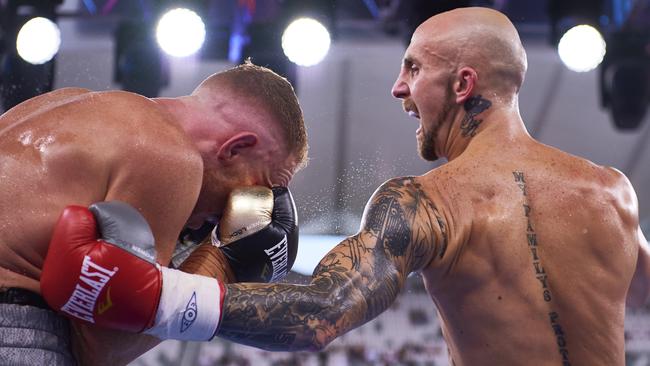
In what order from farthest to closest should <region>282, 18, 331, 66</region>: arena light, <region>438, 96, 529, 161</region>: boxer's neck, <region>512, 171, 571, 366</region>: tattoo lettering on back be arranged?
<region>282, 18, 331, 66</region>: arena light
<region>438, 96, 529, 161</region>: boxer's neck
<region>512, 171, 571, 366</region>: tattoo lettering on back

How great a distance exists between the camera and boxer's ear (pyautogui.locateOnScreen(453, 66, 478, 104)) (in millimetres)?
2076

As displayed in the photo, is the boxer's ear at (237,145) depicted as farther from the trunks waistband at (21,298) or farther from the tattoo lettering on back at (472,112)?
the trunks waistband at (21,298)

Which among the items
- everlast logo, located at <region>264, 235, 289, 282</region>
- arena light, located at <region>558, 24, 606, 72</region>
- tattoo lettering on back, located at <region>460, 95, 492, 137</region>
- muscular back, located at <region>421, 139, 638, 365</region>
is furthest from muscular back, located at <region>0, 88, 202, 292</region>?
arena light, located at <region>558, 24, 606, 72</region>

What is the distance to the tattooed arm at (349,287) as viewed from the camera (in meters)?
1.62

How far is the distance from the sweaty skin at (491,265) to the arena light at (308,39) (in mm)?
2507

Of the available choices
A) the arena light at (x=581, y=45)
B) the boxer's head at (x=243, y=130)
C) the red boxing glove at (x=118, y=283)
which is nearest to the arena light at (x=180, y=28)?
the arena light at (x=581, y=45)

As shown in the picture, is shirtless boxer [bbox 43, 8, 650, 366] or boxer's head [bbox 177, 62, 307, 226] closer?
shirtless boxer [bbox 43, 8, 650, 366]

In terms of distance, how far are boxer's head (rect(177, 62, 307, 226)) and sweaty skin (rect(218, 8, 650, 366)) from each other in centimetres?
48

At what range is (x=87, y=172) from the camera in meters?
1.68

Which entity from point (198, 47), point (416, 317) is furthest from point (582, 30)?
point (416, 317)

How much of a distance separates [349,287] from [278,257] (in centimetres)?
55

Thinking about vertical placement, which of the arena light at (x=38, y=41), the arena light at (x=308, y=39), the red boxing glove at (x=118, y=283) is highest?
the red boxing glove at (x=118, y=283)

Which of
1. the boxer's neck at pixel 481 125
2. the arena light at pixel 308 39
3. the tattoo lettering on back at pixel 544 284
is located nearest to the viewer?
the tattoo lettering on back at pixel 544 284

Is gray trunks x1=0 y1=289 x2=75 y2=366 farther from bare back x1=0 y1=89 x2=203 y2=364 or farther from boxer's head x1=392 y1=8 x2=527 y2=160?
boxer's head x1=392 y1=8 x2=527 y2=160
